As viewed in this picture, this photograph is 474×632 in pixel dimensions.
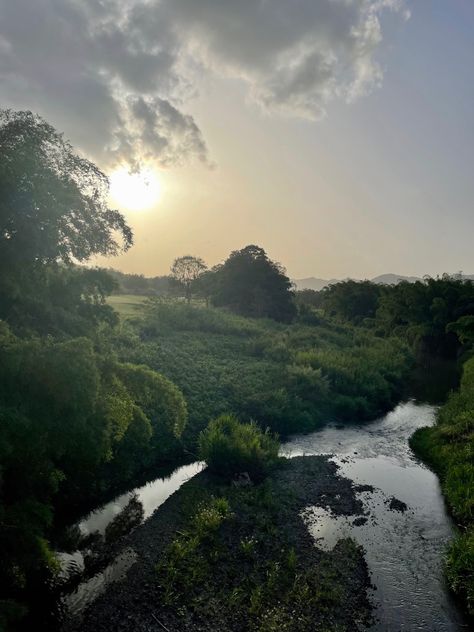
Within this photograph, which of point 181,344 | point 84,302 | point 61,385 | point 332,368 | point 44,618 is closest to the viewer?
point 61,385

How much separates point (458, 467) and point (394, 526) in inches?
213

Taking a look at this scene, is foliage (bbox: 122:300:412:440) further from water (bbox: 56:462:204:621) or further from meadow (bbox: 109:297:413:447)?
water (bbox: 56:462:204:621)

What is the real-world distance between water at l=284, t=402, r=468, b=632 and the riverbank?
2.17 feet

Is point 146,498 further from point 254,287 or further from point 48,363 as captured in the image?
point 254,287

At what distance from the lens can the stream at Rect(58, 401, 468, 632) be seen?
13328 mm

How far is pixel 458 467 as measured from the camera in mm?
21359

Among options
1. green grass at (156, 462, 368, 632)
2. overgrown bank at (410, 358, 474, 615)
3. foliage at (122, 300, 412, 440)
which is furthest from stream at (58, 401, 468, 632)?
foliage at (122, 300, 412, 440)

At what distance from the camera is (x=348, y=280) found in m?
109

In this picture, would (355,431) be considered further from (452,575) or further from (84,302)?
(84,302)

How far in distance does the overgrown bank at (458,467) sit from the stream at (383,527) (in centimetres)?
50

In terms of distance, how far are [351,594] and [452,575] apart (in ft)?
11.3

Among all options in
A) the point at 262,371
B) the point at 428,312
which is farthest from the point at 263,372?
the point at 428,312

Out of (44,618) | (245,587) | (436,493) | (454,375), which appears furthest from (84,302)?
(454,375)

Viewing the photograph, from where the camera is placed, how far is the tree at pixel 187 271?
89.6m
